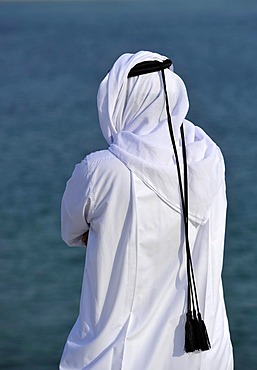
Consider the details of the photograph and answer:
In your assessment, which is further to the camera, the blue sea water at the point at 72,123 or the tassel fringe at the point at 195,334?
the blue sea water at the point at 72,123

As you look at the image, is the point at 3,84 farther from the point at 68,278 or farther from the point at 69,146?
the point at 68,278

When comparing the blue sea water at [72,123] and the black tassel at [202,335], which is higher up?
the black tassel at [202,335]

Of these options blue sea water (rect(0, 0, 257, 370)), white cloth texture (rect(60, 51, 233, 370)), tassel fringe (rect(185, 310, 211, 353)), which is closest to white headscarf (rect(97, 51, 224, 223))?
white cloth texture (rect(60, 51, 233, 370))

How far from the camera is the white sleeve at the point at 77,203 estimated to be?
2.93 meters

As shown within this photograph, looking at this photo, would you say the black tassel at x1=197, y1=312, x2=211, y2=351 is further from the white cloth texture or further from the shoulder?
the shoulder

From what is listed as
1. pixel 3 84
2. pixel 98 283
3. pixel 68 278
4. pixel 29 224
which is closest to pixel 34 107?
pixel 3 84

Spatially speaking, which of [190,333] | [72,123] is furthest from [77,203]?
[72,123]

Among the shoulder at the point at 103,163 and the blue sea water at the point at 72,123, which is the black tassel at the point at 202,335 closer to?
the shoulder at the point at 103,163

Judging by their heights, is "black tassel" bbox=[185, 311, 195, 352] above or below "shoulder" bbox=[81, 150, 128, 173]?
below

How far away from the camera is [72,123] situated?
11164mm

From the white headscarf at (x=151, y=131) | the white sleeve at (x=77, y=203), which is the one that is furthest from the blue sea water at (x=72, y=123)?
the white headscarf at (x=151, y=131)

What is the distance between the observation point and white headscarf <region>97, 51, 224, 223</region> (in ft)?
9.55

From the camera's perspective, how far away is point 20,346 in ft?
18.9

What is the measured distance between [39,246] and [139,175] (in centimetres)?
451
